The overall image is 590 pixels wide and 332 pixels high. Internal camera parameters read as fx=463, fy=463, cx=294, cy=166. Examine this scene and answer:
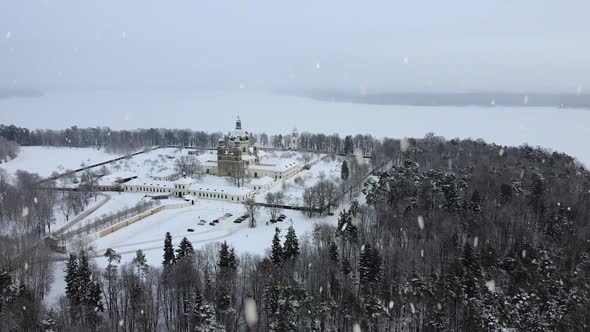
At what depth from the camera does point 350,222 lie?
36438 millimetres

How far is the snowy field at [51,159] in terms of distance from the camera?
7306cm

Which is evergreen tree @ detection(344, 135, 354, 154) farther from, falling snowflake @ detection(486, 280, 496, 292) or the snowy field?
falling snowflake @ detection(486, 280, 496, 292)

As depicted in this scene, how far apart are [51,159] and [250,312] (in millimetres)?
71533

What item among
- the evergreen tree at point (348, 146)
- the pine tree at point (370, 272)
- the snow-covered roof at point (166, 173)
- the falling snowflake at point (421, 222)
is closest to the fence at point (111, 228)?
the snow-covered roof at point (166, 173)

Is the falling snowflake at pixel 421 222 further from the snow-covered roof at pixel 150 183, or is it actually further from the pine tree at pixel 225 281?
the snow-covered roof at pixel 150 183

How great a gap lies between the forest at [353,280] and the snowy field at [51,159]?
1445 inches

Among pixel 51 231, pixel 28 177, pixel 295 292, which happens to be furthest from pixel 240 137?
pixel 295 292

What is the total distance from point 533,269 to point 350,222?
1302cm

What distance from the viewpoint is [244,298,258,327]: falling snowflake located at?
2560cm

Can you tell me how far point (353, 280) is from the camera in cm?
2978

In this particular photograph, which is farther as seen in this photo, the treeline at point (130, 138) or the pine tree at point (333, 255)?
the treeline at point (130, 138)

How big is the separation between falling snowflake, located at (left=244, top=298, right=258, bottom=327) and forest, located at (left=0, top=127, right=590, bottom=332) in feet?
0.18

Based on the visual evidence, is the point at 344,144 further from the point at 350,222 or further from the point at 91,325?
the point at 91,325

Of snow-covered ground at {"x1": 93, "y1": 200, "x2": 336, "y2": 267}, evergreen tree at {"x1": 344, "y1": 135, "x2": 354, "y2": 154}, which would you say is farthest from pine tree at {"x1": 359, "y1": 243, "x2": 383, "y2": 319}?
evergreen tree at {"x1": 344, "y1": 135, "x2": 354, "y2": 154}
